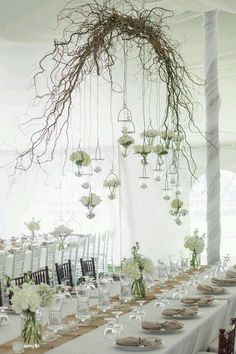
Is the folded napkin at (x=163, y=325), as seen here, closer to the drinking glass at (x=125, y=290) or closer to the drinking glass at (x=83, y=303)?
the drinking glass at (x=83, y=303)

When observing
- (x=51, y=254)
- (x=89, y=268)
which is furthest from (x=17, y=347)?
(x=51, y=254)

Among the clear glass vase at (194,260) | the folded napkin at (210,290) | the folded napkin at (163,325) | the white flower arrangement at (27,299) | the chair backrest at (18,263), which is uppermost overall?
the white flower arrangement at (27,299)

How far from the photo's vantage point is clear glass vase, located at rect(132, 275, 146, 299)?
16.7ft

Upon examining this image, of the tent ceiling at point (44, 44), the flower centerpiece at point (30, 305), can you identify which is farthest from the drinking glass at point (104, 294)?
the tent ceiling at point (44, 44)

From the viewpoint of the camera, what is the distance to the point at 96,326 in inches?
161

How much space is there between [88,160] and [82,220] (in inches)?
345

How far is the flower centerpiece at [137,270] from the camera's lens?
483 centimetres

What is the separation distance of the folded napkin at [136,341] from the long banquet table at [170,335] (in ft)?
0.13

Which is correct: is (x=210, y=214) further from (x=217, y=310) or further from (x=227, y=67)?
(x=217, y=310)

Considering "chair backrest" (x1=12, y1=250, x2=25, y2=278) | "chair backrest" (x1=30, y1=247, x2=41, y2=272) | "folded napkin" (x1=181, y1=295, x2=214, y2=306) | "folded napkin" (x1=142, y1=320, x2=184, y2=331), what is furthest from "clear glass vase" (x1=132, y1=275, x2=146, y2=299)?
"chair backrest" (x1=30, y1=247, x2=41, y2=272)

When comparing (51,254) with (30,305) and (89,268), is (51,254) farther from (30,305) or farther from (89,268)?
(30,305)

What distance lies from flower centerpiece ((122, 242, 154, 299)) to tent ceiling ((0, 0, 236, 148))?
162 centimetres

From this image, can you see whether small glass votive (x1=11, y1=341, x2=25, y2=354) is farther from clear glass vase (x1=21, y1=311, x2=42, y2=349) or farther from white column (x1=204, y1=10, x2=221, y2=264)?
white column (x1=204, y1=10, x2=221, y2=264)

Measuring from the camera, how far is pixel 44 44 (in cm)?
712
